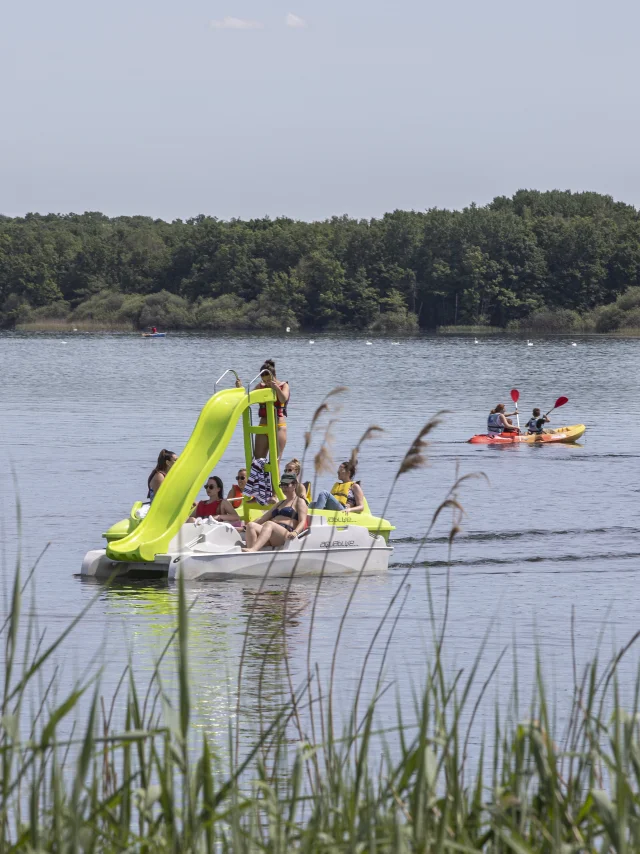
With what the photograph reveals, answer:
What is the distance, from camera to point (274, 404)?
15680 mm

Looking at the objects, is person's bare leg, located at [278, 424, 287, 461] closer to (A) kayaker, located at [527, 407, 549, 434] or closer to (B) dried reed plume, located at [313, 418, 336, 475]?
(B) dried reed plume, located at [313, 418, 336, 475]


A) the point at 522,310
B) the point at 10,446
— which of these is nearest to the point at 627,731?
the point at 10,446

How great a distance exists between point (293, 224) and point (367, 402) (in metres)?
111

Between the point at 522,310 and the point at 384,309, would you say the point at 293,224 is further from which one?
the point at 522,310

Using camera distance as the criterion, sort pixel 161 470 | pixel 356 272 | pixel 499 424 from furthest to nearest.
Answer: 1. pixel 356 272
2. pixel 499 424
3. pixel 161 470

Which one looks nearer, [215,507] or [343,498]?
[215,507]

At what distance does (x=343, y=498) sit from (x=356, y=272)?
128844mm

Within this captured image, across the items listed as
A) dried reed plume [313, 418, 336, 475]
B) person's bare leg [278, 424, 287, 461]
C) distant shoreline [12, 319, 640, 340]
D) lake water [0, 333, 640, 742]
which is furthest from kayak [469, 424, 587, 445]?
distant shoreline [12, 319, 640, 340]

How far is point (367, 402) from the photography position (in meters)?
50.9

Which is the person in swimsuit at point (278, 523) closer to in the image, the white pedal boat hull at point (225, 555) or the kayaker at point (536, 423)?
the white pedal boat hull at point (225, 555)

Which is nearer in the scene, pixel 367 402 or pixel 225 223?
pixel 367 402

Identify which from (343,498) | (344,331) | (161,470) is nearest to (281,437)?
(343,498)

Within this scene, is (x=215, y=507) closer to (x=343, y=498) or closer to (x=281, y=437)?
(x=281, y=437)

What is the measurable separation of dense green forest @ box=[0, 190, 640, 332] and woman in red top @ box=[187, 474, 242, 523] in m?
111
